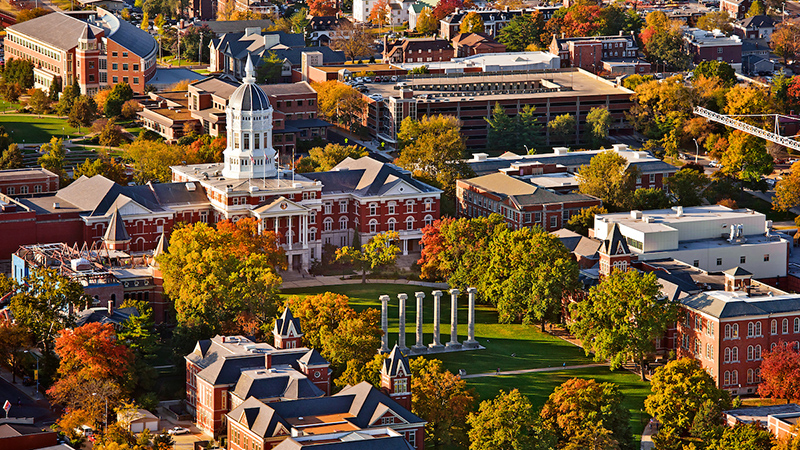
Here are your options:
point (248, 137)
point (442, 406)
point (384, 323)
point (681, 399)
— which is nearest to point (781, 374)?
point (681, 399)

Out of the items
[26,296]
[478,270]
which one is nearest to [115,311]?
[26,296]

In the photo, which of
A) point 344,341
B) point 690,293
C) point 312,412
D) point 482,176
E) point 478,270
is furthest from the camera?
point 482,176

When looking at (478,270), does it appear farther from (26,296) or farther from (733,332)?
(26,296)

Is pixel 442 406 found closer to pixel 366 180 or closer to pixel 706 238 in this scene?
pixel 706 238

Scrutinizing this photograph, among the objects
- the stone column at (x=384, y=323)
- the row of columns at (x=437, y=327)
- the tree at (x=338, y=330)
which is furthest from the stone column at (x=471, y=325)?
the tree at (x=338, y=330)

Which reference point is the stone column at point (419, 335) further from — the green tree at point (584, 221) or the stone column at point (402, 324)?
the green tree at point (584, 221)

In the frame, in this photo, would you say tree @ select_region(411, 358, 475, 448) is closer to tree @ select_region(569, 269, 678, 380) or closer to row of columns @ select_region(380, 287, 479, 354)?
row of columns @ select_region(380, 287, 479, 354)

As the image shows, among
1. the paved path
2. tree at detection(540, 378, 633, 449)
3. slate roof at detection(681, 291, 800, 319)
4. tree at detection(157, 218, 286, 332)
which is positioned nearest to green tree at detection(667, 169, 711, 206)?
slate roof at detection(681, 291, 800, 319)
